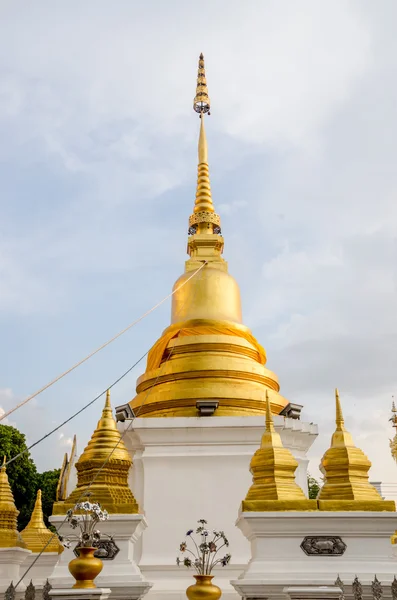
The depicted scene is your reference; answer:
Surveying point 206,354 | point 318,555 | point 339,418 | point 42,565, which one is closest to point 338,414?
point 339,418

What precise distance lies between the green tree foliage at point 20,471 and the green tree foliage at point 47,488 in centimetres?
71

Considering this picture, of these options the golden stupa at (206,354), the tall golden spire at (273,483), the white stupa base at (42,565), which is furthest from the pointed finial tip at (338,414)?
the white stupa base at (42,565)

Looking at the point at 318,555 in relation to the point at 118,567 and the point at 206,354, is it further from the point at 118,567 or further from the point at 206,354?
the point at 206,354

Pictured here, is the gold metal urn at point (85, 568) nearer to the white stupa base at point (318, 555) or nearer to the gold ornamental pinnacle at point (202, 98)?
the white stupa base at point (318, 555)

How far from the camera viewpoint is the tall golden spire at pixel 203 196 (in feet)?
55.6

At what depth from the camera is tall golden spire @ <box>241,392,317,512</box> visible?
27.5 feet

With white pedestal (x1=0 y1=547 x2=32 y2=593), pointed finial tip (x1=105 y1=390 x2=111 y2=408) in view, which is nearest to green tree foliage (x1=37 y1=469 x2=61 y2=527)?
white pedestal (x1=0 y1=547 x2=32 y2=593)

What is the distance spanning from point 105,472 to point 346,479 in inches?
136

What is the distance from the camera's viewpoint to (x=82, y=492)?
9.03 metres

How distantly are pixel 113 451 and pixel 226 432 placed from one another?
120 inches

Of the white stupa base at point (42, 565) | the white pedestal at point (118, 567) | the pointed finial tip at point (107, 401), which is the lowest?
the white pedestal at point (118, 567)

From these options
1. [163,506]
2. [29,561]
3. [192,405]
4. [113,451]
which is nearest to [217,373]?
[192,405]

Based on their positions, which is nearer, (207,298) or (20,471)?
(207,298)

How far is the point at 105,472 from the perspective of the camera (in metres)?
9.33
